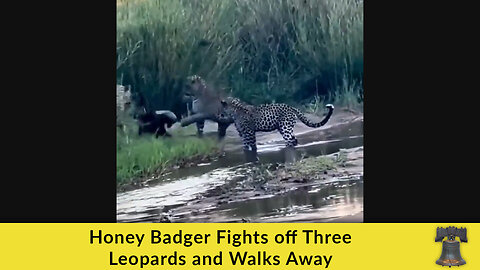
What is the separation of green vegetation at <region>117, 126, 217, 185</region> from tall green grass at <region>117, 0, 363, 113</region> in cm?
33

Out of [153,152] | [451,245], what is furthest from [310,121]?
[451,245]

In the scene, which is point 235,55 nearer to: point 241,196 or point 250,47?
point 250,47

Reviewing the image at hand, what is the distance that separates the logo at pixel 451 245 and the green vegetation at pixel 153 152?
7.28 ft

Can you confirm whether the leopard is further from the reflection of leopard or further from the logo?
the logo

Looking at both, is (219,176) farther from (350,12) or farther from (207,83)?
(350,12)

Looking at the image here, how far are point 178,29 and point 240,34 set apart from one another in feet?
1.89

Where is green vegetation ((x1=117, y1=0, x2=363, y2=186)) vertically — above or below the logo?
above

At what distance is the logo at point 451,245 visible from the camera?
1019cm

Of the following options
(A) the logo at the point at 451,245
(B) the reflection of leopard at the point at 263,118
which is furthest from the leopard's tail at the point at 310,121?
(A) the logo at the point at 451,245

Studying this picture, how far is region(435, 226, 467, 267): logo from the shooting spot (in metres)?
10.2

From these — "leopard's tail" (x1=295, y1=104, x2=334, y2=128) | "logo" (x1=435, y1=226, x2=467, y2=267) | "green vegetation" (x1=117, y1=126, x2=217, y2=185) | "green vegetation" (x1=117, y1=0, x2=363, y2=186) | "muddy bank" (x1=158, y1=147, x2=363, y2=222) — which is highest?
"green vegetation" (x1=117, y1=0, x2=363, y2=186)

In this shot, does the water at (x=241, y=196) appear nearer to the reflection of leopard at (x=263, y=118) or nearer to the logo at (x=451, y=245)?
the reflection of leopard at (x=263, y=118)

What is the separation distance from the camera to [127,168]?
1061 cm

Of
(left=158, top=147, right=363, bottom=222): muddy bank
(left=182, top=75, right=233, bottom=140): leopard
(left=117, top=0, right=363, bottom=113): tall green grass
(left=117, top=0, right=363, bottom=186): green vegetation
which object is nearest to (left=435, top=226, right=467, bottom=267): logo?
(left=158, top=147, right=363, bottom=222): muddy bank
